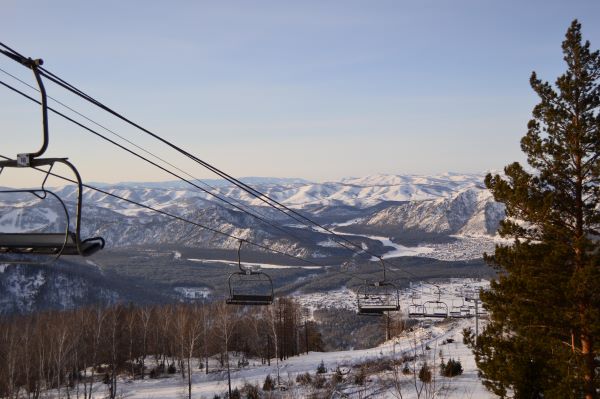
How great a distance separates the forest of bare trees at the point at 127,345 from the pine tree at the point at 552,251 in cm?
3130

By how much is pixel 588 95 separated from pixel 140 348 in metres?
53.1

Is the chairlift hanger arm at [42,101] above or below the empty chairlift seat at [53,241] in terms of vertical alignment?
above

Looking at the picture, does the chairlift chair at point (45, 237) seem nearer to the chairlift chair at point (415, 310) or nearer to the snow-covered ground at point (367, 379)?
the snow-covered ground at point (367, 379)

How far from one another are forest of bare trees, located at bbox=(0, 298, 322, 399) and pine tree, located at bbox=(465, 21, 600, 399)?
31.3 metres

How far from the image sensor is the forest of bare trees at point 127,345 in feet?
147

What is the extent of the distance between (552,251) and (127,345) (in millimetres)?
52314

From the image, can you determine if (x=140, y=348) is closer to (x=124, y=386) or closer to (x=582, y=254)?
(x=124, y=386)

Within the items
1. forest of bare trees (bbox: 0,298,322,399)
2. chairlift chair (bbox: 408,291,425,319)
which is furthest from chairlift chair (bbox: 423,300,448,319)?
forest of bare trees (bbox: 0,298,322,399)

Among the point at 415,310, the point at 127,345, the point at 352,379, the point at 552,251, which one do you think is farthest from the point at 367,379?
the point at 415,310

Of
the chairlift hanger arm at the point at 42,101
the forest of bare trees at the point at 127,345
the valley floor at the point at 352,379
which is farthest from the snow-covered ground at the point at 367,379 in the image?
the chairlift hanger arm at the point at 42,101

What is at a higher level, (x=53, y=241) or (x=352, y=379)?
(x=53, y=241)

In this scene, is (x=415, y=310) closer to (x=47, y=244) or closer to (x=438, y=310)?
(x=438, y=310)

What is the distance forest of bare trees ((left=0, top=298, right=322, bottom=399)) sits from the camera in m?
44.8

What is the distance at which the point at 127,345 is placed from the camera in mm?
57125
